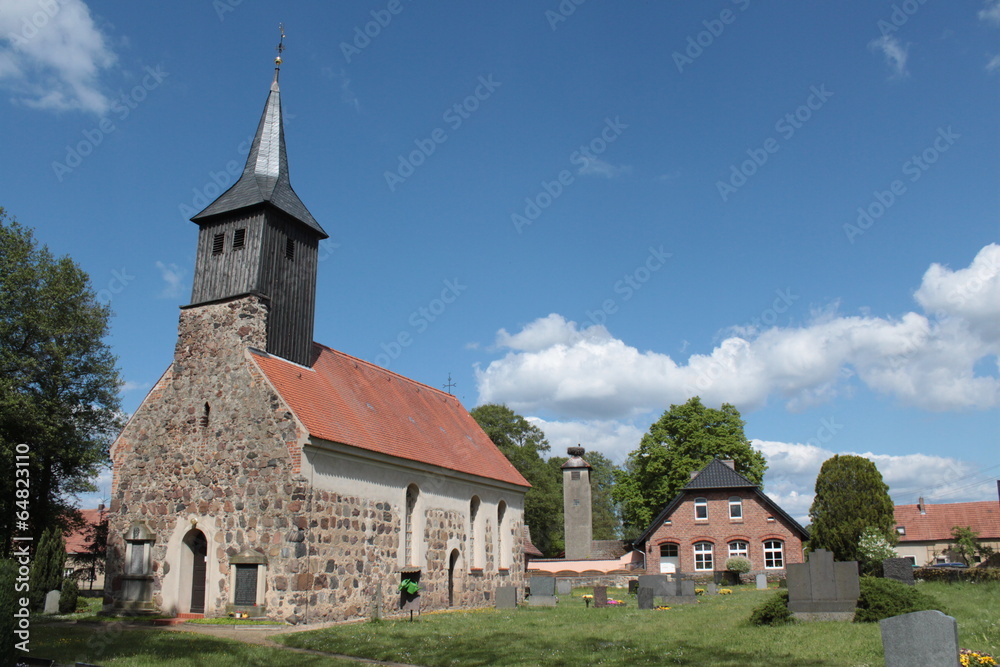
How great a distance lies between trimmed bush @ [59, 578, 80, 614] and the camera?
24750 millimetres

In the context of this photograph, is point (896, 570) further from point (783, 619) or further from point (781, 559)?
point (781, 559)

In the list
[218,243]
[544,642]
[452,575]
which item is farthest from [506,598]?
[218,243]

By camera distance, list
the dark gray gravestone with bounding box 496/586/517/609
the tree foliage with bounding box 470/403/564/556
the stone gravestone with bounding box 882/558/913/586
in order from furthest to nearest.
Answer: the tree foliage with bounding box 470/403/564/556
the dark gray gravestone with bounding box 496/586/517/609
the stone gravestone with bounding box 882/558/913/586

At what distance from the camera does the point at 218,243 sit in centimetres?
2308

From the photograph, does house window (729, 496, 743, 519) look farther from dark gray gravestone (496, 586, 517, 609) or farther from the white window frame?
dark gray gravestone (496, 586, 517, 609)

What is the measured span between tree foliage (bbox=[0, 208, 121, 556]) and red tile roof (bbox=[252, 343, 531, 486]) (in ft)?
40.3

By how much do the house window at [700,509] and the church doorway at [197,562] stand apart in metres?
30.0

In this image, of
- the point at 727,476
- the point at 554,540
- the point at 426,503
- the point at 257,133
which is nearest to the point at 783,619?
the point at 426,503

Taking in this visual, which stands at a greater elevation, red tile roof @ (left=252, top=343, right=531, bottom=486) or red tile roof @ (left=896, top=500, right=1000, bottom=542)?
red tile roof @ (left=252, top=343, right=531, bottom=486)

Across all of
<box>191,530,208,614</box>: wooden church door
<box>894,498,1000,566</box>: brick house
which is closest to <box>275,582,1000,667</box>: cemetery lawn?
<box>191,530,208,614</box>: wooden church door

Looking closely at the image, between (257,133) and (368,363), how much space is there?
30.5 ft

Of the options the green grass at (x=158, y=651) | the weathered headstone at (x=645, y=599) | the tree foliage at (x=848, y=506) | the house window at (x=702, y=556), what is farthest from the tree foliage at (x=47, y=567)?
the house window at (x=702, y=556)

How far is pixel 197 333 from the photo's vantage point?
22.1 metres

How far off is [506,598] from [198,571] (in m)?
10.1
